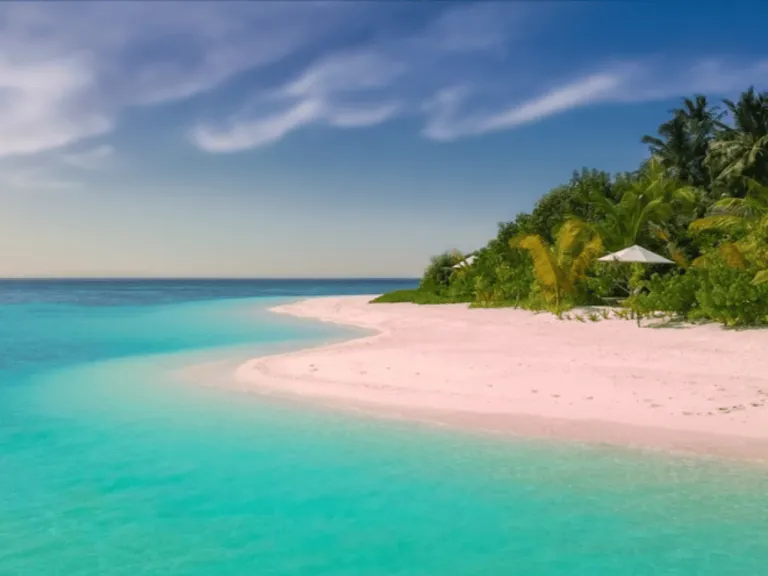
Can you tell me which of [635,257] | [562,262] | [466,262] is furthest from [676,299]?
[466,262]

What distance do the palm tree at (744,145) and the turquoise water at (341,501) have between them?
32.0 metres

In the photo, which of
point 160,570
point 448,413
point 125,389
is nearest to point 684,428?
point 448,413

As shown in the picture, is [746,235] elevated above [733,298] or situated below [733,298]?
above

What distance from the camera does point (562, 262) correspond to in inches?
948

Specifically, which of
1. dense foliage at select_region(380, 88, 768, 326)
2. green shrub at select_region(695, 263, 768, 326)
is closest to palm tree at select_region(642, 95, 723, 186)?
dense foliage at select_region(380, 88, 768, 326)

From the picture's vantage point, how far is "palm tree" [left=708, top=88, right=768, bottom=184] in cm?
3375

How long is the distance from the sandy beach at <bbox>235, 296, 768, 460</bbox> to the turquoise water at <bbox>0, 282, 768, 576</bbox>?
883 millimetres

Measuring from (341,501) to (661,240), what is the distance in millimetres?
24629

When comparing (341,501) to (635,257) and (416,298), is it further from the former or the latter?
(416,298)

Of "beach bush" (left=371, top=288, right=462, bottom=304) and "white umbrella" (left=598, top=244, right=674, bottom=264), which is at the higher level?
"white umbrella" (left=598, top=244, right=674, bottom=264)

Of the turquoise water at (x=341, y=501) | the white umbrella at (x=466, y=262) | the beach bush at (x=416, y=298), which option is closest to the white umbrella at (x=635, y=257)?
the beach bush at (x=416, y=298)

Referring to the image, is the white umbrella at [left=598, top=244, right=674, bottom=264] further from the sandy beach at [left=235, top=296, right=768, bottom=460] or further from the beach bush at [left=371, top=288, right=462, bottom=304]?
the beach bush at [left=371, top=288, right=462, bottom=304]

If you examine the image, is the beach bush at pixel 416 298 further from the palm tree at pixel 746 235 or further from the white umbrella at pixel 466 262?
the palm tree at pixel 746 235

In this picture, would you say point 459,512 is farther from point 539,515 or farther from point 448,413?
point 448,413
